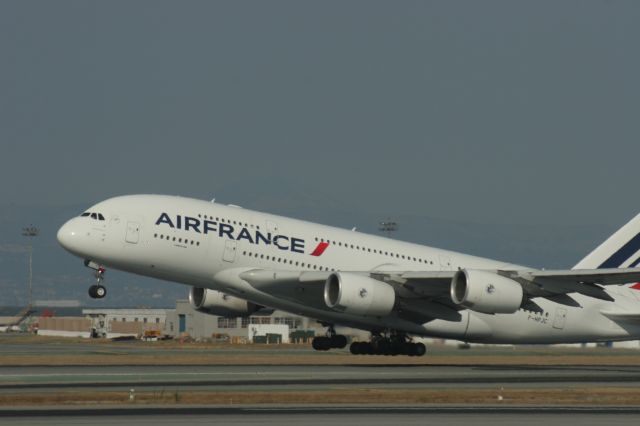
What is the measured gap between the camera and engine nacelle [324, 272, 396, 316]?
52.7 metres

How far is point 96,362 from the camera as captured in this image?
195 ft

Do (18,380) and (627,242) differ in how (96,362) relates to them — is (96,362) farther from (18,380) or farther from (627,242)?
(627,242)

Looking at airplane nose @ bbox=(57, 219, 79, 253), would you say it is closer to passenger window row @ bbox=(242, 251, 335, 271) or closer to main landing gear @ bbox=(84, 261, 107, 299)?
main landing gear @ bbox=(84, 261, 107, 299)

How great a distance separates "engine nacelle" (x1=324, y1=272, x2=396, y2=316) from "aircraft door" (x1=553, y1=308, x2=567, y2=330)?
10.1 meters

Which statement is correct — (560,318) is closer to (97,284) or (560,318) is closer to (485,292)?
(485,292)

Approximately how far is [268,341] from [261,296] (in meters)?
49.8

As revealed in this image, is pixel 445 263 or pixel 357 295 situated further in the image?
pixel 445 263

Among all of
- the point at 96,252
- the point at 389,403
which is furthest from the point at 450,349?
the point at 389,403

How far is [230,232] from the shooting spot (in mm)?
54406

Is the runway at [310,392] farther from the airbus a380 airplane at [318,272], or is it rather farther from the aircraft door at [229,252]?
the aircraft door at [229,252]

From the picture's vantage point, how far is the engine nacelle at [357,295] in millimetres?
52719

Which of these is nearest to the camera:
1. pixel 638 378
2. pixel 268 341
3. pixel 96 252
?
pixel 638 378

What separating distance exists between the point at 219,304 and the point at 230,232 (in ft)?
21.8

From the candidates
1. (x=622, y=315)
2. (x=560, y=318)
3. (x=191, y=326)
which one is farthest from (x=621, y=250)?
(x=191, y=326)
